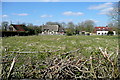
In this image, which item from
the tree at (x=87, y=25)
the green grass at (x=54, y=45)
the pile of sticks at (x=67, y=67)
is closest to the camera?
the pile of sticks at (x=67, y=67)

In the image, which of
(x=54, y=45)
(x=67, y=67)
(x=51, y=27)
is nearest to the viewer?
(x=67, y=67)

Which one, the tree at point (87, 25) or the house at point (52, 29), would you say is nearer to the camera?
the house at point (52, 29)

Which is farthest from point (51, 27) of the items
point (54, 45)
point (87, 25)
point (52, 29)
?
point (54, 45)

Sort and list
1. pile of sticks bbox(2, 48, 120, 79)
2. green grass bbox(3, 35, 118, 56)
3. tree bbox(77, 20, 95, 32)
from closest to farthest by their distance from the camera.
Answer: pile of sticks bbox(2, 48, 120, 79) → green grass bbox(3, 35, 118, 56) → tree bbox(77, 20, 95, 32)

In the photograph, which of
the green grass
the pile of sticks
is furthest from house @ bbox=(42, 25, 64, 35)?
the pile of sticks

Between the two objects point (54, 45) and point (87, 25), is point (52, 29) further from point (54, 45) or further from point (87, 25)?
point (54, 45)

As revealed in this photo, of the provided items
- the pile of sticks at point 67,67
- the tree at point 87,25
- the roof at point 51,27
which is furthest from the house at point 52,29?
the pile of sticks at point 67,67

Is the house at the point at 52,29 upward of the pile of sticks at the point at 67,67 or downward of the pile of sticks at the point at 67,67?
upward

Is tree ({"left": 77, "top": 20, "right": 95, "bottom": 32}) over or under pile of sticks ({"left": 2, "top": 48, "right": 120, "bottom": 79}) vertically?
over

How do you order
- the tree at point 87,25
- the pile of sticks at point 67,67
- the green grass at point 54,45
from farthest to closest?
the tree at point 87,25
the green grass at point 54,45
the pile of sticks at point 67,67

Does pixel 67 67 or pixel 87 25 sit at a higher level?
pixel 87 25

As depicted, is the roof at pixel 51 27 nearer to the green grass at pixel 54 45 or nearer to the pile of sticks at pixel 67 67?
the green grass at pixel 54 45

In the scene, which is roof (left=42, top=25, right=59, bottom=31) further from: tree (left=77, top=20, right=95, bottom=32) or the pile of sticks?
the pile of sticks
